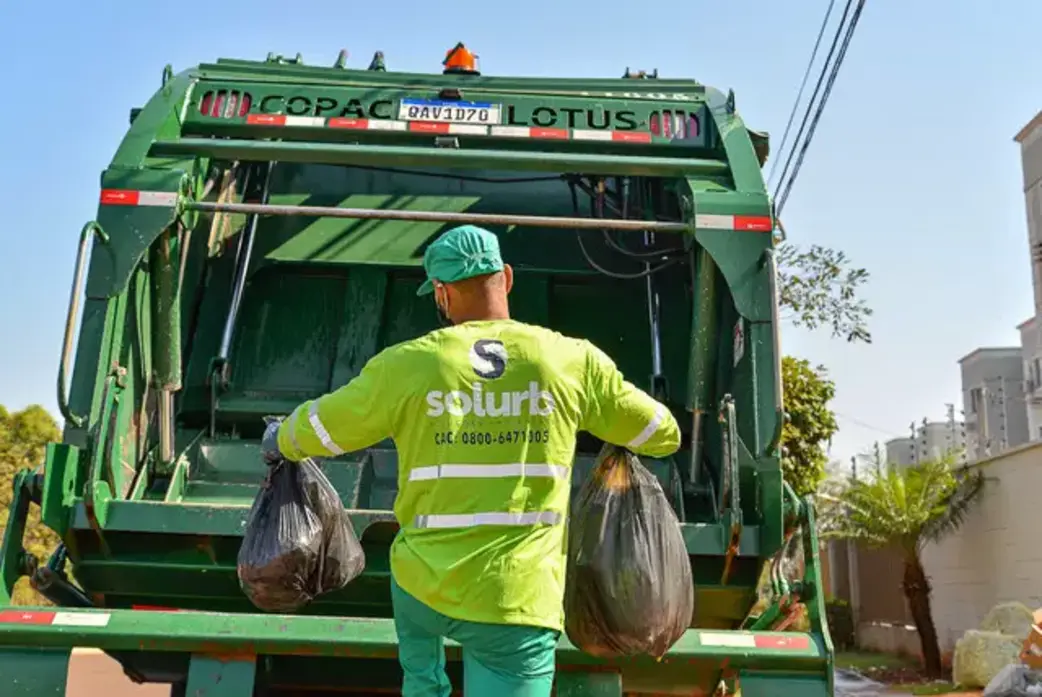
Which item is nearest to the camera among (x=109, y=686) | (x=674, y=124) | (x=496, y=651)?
(x=496, y=651)

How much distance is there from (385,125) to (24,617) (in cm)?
213

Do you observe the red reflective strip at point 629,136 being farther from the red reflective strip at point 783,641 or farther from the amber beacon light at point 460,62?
the red reflective strip at point 783,641

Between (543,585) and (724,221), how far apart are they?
79.6 inches

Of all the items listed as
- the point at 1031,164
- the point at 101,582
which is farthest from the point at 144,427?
the point at 1031,164

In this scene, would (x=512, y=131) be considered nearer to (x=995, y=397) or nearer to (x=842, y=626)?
(x=842, y=626)

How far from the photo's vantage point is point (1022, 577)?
12.6 m

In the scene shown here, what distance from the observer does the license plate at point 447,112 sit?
4.34m

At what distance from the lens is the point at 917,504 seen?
46.2 feet

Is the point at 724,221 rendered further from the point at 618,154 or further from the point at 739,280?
the point at 618,154

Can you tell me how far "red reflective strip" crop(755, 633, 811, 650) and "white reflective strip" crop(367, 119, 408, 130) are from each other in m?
2.27

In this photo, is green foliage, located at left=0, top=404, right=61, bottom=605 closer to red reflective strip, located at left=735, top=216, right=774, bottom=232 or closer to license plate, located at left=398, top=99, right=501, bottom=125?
license plate, located at left=398, top=99, right=501, bottom=125

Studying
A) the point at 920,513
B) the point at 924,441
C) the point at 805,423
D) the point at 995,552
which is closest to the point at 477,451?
the point at 805,423

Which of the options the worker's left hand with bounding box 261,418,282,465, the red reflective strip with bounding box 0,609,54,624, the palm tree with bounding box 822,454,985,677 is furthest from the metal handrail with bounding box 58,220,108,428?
the palm tree with bounding box 822,454,985,677

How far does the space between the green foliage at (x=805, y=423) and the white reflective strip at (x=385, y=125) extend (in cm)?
830
